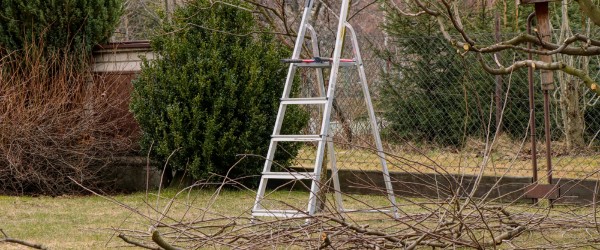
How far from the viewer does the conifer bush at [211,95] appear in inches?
414

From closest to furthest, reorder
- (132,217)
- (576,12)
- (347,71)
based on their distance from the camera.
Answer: (132,217) → (347,71) → (576,12)

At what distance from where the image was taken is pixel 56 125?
35.2ft

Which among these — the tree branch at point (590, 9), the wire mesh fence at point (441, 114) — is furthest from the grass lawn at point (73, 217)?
the tree branch at point (590, 9)

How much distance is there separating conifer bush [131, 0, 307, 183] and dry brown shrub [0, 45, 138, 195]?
21.5 inches

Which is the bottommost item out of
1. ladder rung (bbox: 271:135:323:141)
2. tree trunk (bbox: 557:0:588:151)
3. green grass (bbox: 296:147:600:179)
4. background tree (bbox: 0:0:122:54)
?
green grass (bbox: 296:147:600:179)

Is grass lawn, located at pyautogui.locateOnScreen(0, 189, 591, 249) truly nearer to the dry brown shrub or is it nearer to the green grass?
the dry brown shrub

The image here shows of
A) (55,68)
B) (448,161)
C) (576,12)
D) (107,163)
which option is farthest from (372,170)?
(576,12)

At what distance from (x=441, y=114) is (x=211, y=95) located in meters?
2.66

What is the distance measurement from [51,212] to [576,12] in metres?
8.12

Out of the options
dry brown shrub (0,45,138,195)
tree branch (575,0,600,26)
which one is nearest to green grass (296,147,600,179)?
dry brown shrub (0,45,138,195)

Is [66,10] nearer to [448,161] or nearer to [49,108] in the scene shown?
[49,108]

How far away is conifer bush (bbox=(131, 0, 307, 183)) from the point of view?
1052 cm

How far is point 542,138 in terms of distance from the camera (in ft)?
39.7

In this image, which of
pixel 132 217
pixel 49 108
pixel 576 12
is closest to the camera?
pixel 132 217
